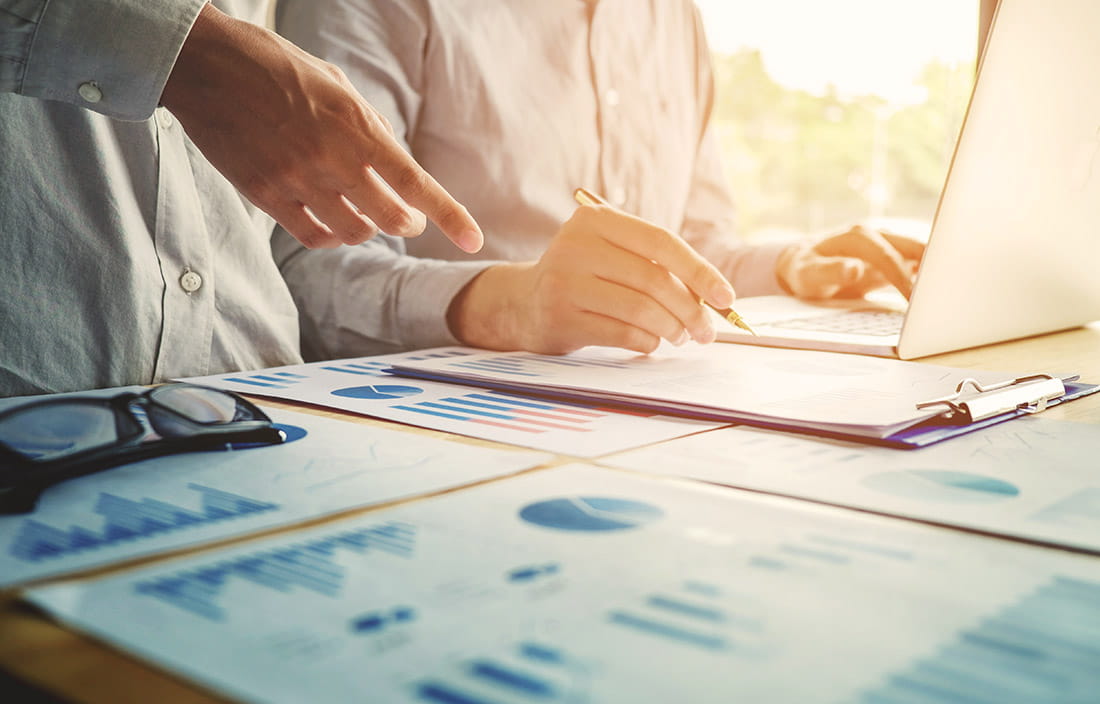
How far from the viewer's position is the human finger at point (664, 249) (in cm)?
81

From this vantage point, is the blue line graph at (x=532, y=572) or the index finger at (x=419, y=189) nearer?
the blue line graph at (x=532, y=572)

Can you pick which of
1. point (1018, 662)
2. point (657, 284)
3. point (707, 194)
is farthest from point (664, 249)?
point (707, 194)

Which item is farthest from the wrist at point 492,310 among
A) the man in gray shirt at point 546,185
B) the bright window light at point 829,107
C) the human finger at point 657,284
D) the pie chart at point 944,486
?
the bright window light at point 829,107

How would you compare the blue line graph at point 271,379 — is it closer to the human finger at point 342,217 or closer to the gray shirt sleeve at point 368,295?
the human finger at point 342,217

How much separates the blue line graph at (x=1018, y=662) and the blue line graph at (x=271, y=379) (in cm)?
57

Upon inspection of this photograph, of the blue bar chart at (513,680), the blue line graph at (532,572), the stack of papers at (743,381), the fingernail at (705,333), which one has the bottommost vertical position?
the blue bar chart at (513,680)

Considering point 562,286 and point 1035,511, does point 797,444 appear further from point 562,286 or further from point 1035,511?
point 562,286

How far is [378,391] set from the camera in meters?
0.71

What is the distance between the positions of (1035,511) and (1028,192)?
1.72 feet

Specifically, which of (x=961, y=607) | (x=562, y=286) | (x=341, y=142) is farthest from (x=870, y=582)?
(x=562, y=286)

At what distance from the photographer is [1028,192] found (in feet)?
2.75

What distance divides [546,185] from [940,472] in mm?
1063

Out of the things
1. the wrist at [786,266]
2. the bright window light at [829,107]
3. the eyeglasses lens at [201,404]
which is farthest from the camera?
the bright window light at [829,107]

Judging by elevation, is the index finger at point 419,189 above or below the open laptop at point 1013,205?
below
